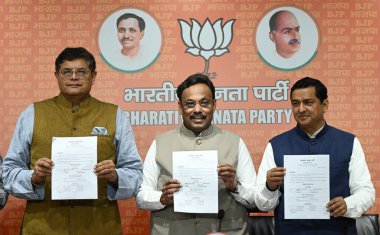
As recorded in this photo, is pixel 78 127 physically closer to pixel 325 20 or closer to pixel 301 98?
pixel 301 98

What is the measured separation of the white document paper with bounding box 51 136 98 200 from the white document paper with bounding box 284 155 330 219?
0.96 m

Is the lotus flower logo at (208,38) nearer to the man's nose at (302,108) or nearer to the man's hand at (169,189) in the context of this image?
the man's nose at (302,108)

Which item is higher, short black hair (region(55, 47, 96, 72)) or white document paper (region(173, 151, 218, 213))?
short black hair (region(55, 47, 96, 72))

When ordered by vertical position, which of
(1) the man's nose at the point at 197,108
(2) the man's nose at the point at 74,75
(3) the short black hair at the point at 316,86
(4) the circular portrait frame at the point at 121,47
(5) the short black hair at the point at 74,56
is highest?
(4) the circular portrait frame at the point at 121,47

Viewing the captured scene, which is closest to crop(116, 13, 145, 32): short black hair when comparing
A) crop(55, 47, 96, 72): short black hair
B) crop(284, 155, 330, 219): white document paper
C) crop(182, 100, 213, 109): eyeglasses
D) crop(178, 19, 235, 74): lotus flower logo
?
crop(178, 19, 235, 74): lotus flower logo

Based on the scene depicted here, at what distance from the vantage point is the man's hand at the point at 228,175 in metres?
2.60

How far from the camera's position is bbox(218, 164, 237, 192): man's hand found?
8.53ft

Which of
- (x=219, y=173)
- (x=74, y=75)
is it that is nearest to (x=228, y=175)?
(x=219, y=173)

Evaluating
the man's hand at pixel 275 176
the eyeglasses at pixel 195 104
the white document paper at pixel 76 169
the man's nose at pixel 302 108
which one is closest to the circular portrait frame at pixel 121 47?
the eyeglasses at pixel 195 104

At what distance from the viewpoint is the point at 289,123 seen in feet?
12.3

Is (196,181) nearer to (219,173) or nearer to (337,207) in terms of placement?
(219,173)

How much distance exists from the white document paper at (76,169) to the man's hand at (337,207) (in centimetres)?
115

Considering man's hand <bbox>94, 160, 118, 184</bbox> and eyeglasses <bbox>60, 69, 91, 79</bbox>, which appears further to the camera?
eyeglasses <bbox>60, 69, 91, 79</bbox>

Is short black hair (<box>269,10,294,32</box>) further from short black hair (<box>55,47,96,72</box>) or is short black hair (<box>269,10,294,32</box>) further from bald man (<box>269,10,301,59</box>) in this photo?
short black hair (<box>55,47,96,72</box>)
